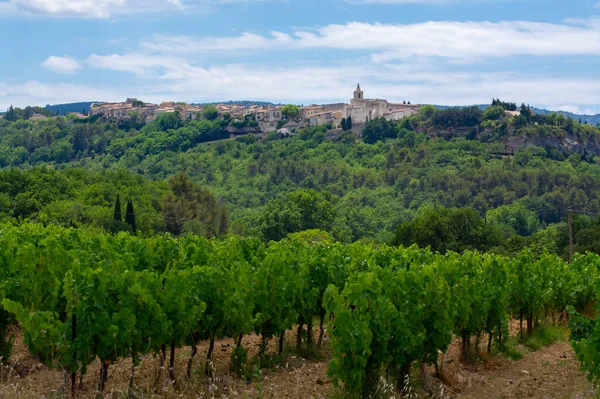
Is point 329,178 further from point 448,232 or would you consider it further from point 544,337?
point 544,337

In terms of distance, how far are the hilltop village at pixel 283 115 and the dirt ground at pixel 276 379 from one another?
434 ft

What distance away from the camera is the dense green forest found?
51.3m

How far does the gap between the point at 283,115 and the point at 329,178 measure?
52437 millimetres

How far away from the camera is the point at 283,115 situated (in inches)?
6363

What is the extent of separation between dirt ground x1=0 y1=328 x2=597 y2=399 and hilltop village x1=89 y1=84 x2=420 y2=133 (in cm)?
13216

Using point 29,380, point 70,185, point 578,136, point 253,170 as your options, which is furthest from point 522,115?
point 29,380

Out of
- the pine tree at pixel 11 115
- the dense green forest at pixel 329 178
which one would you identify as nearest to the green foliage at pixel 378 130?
the dense green forest at pixel 329 178

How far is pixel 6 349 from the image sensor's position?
10.6 meters

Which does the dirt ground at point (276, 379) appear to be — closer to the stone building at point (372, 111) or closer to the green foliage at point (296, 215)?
the green foliage at point (296, 215)

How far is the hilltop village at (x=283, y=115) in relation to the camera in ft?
492

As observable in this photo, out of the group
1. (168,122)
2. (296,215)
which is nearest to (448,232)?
(296,215)

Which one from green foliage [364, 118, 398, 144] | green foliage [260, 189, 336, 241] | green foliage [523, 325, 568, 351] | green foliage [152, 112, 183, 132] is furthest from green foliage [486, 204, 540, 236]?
green foliage [152, 112, 183, 132]

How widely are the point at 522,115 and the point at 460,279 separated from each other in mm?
118736

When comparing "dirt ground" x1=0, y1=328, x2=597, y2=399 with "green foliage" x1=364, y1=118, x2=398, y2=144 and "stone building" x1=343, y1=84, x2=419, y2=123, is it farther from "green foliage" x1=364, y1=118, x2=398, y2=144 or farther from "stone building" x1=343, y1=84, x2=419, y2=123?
"stone building" x1=343, y1=84, x2=419, y2=123
